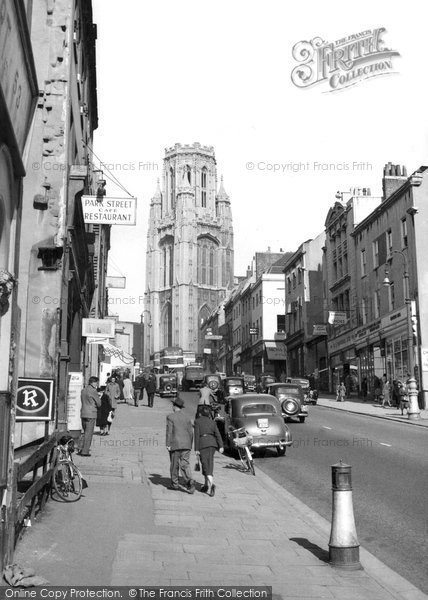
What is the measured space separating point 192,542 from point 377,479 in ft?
19.9

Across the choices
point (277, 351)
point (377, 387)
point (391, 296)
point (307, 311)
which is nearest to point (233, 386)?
point (377, 387)

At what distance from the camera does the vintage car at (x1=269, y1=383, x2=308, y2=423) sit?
26031 mm

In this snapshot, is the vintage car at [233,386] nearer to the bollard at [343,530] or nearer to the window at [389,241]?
the window at [389,241]

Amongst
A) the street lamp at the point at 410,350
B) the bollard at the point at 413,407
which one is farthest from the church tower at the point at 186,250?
the bollard at the point at 413,407

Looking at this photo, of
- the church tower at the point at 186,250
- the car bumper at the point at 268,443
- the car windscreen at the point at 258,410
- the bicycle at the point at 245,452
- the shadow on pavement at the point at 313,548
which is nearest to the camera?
the shadow on pavement at the point at 313,548

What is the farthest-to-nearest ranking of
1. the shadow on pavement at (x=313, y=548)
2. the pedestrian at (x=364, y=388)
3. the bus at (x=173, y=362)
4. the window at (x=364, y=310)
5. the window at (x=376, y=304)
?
the bus at (x=173, y=362) → the window at (x=364, y=310) → the window at (x=376, y=304) → the pedestrian at (x=364, y=388) → the shadow on pavement at (x=313, y=548)

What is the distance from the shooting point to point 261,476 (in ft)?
46.9

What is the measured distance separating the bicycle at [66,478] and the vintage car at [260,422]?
726 cm

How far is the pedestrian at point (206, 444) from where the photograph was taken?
12070mm

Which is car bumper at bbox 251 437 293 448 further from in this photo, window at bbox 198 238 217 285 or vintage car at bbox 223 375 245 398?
window at bbox 198 238 217 285

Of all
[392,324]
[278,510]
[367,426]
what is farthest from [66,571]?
[392,324]

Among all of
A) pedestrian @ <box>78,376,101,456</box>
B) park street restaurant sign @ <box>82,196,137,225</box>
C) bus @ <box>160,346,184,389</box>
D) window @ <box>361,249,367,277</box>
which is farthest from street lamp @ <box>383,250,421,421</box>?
bus @ <box>160,346,184,389</box>

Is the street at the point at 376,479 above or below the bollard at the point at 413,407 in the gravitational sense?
below

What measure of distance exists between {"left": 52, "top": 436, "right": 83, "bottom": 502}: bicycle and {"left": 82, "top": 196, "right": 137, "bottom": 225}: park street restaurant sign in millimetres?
7111
